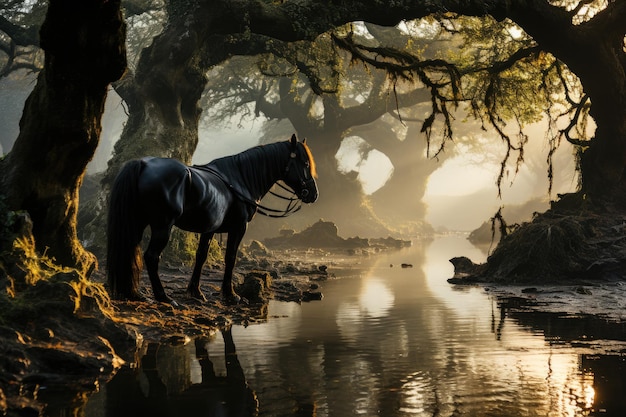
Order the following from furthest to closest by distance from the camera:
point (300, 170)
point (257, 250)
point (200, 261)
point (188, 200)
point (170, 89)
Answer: point (257, 250)
point (170, 89)
point (300, 170)
point (200, 261)
point (188, 200)

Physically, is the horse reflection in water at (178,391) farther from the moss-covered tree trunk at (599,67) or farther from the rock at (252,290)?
the moss-covered tree trunk at (599,67)

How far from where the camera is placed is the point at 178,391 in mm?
5945

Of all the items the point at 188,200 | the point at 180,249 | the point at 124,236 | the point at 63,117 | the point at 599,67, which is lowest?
the point at 180,249

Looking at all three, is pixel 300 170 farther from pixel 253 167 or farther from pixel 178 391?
pixel 178 391

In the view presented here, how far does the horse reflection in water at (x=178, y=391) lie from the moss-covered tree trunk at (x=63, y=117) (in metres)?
2.72

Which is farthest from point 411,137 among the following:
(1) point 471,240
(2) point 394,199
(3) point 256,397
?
(3) point 256,397

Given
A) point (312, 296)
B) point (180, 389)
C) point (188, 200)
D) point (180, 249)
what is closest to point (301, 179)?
point (188, 200)

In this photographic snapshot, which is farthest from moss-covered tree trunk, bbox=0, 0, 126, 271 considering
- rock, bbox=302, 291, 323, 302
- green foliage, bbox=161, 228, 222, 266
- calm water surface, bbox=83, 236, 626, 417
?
green foliage, bbox=161, 228, 222, 266

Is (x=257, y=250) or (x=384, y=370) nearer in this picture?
(x=384, y=370)

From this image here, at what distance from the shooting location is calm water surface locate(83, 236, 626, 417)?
5.42 metres

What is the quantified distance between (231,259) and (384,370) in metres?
5.20

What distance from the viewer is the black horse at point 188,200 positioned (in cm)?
919

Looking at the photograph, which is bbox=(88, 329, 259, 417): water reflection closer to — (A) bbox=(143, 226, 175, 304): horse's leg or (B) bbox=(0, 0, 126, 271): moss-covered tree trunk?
(A) bbox=(143, 226, 175, 304): horse's leg

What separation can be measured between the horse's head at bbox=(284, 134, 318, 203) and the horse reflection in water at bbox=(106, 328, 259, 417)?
188 inches
